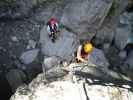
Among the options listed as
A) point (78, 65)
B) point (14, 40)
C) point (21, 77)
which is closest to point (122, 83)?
point (78, 65)

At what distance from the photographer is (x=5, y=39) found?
824 centimetres

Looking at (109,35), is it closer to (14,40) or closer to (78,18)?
(78,18)

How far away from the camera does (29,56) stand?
8.16m

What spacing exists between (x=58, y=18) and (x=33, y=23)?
618mm

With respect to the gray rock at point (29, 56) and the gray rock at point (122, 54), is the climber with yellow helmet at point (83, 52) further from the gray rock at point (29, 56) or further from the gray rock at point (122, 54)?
the gray rock at point (122, 54)

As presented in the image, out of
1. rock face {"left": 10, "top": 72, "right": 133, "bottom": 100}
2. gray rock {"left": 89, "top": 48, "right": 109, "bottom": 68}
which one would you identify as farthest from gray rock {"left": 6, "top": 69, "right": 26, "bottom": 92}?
gray rock {"left": 89, "top": 48, "right": 109, "bottom": 68}

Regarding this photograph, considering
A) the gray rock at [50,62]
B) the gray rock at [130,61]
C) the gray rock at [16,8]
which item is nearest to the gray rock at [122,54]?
the gray rock at [130,61]

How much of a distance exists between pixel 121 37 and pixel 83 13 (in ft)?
4.64

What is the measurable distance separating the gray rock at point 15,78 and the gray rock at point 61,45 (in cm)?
81

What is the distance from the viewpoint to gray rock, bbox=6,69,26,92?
766cm

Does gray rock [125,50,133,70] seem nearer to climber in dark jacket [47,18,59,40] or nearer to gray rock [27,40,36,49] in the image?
climber in dark jacket [47,18,59,40]

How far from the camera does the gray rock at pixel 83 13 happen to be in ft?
27.5

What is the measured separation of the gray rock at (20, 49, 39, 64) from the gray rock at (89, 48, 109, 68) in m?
1.40

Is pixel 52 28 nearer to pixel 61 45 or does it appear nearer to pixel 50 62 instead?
pixel 61 45
